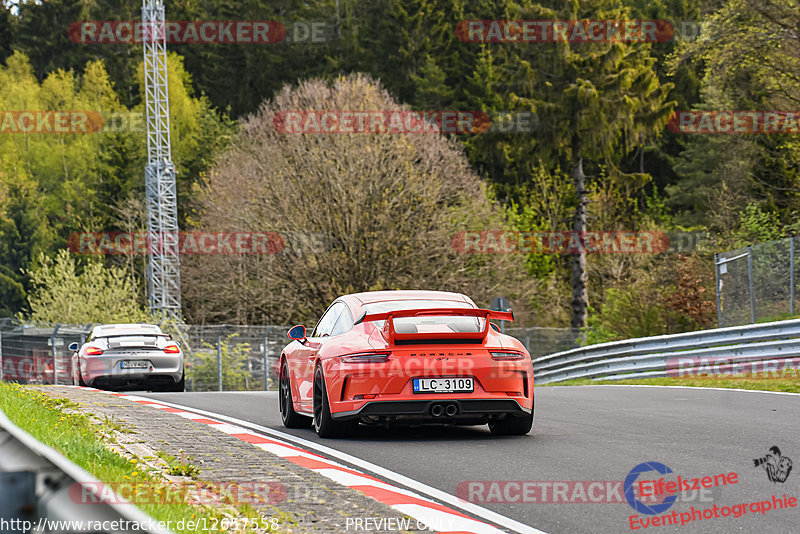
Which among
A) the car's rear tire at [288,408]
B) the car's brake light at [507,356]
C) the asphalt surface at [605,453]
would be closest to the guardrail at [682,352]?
the asphalt surface at [605,453]

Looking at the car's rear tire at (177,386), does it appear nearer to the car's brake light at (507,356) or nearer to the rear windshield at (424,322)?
the rear windshield at (424,322)

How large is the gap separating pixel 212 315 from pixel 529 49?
57.9 feet

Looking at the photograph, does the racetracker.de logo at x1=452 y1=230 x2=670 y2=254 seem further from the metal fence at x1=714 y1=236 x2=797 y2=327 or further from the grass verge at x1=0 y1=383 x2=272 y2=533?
the grass verge at x1=0 y1=383 x2=272 y2=533

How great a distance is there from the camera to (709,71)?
29.7 metres

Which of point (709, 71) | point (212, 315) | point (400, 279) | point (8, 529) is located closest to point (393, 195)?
point (400, 279)

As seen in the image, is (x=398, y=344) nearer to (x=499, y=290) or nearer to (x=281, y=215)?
(x=281, y=215)

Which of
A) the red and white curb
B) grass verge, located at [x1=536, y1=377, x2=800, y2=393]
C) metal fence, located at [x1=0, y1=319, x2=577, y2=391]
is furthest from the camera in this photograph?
metal fence, located at [x1=0, y1=319, x2=577, y2=391]

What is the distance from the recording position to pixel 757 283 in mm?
22594

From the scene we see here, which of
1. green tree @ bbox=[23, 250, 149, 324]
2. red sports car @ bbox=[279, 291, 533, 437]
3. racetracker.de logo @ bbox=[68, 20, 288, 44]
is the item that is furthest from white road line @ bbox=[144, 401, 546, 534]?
racetracker.de logo @ bbox=[68, 20, 288, 44]

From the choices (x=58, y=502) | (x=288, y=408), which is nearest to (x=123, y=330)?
(x=288, y=408)

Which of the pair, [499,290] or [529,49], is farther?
[529,49]

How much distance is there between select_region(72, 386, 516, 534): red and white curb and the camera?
599 centimetres

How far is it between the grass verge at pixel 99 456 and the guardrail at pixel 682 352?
11.7 metres

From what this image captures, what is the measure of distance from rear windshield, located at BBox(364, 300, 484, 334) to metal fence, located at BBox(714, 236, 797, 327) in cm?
1303
